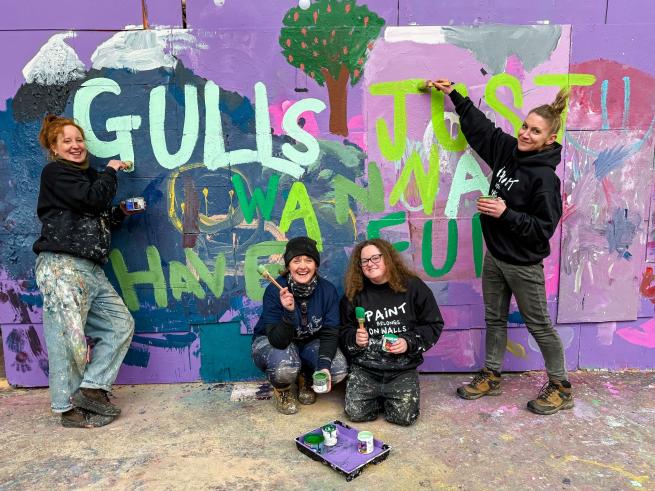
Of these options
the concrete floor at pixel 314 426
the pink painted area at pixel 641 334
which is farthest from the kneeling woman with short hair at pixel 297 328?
the pink painted area at pixel 641 334

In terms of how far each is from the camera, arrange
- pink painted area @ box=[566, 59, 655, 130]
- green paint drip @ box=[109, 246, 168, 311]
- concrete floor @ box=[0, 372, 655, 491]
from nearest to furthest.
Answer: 1. concrete floor @ box=[0, 372, 655, 491]
2. pink painted area @ box=[566, 59, 655, 130]
3. green paint drip @ box=[109, 246, 168, 311]

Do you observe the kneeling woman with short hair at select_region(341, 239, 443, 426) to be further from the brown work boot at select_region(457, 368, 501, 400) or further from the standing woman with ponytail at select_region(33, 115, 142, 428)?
the standing woman with ponytail at select_region(33, 115, 142, 428)

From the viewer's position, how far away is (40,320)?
145 inches

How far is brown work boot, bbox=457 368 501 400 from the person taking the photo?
3494 millimetres

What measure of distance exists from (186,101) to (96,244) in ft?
3.59

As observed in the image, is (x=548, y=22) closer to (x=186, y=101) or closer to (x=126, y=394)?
(x=186, y=101)

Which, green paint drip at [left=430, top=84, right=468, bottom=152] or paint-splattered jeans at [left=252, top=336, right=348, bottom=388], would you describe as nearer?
paint-splattered jeans at [left=252, top=336, right=348, bottom=388]

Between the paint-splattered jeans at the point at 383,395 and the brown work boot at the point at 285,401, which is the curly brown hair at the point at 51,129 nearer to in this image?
the brown work boot at the point at 285,401

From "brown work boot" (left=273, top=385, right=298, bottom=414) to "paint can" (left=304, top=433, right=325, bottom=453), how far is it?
0.38 meters

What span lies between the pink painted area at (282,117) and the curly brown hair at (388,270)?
84 centimetres

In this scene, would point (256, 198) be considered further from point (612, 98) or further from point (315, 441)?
point (612, 98)

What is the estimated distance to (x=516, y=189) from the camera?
317 centimetres

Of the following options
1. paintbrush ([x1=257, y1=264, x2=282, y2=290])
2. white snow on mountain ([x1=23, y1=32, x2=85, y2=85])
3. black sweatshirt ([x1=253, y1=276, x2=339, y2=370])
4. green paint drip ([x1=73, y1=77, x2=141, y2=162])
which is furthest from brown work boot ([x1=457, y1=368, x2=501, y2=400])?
white snow on mountain ([x1=23, y1=32, x2=85, y2=85])

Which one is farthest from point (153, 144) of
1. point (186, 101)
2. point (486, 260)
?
point (486, 260)
